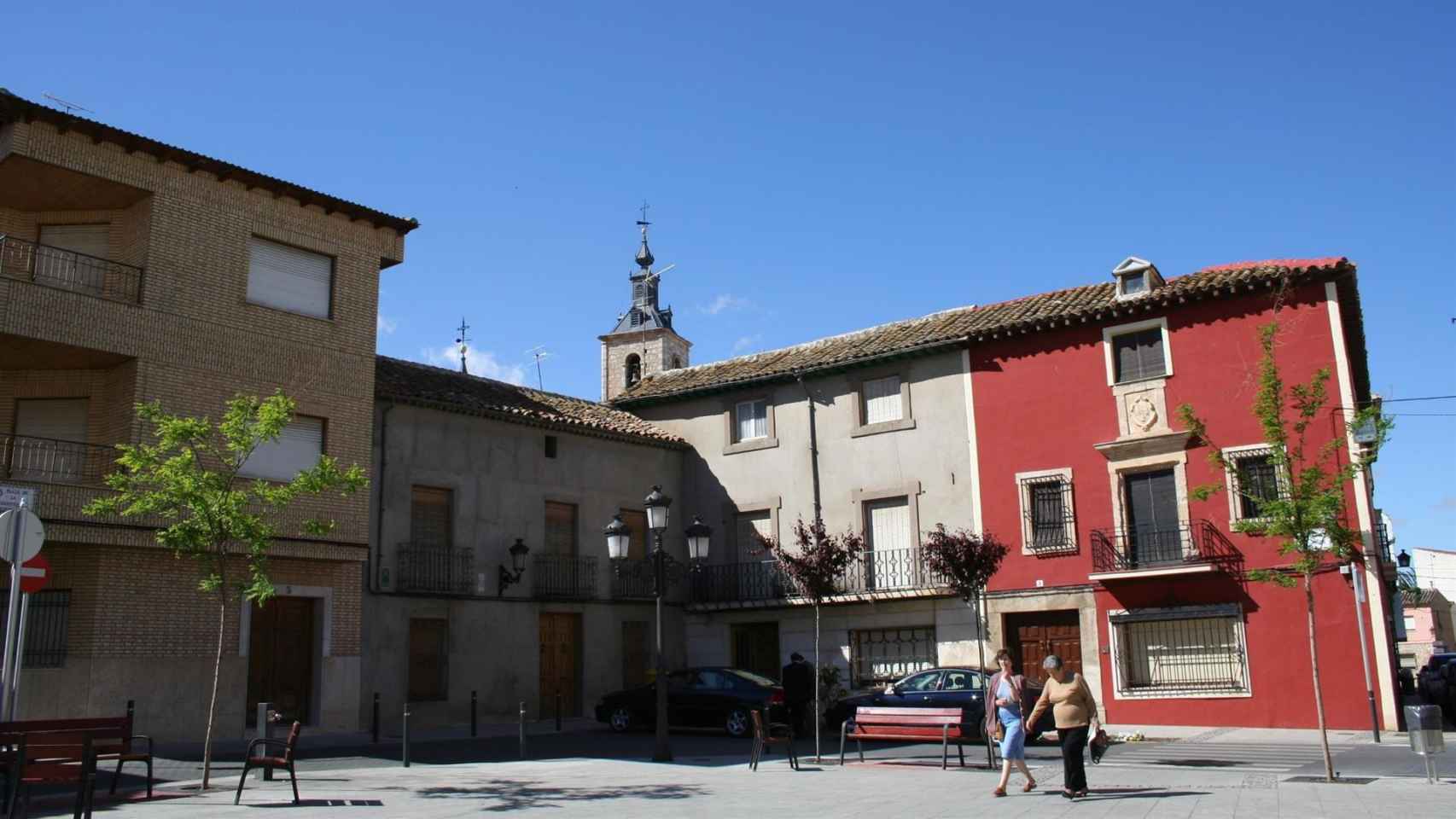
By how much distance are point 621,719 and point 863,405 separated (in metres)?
8.83

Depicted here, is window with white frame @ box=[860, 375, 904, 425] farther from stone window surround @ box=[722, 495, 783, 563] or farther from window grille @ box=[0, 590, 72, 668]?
window grille @ box=[0, 590, 72, 668]

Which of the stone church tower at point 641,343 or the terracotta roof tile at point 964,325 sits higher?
the stone church tower at point 641,343

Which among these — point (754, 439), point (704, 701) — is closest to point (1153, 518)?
point (704, 701)

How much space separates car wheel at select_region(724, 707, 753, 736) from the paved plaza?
3642 millimetres

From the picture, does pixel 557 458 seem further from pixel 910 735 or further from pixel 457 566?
pixel 910 735

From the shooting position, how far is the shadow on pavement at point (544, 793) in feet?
Result: 39.0

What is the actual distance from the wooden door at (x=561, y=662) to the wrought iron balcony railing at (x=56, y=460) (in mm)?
9506

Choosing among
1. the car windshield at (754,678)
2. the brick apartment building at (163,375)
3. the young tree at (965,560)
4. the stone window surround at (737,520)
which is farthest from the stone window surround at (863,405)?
the brick apartment building at (163,375)

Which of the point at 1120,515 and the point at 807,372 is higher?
the point at 807,372

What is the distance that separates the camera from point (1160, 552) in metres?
22.1

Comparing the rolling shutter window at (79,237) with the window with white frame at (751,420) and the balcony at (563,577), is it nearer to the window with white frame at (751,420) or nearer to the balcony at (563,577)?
the balcony at (563,577)

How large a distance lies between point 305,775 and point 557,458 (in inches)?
478

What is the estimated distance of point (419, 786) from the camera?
43.3 ft

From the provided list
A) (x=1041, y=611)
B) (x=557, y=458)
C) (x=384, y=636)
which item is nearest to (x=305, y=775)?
(x=384, y=636)
